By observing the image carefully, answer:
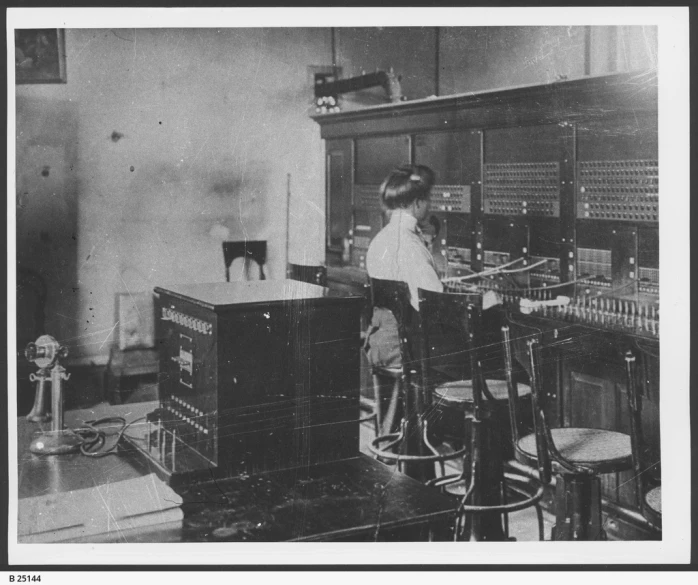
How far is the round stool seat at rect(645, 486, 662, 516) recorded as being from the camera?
231 cm

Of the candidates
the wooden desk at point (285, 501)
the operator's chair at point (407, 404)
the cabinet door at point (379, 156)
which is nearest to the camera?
the wooden desk at point (285, 501)

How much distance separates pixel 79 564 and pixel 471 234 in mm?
3317

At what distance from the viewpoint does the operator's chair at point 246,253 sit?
6234mm

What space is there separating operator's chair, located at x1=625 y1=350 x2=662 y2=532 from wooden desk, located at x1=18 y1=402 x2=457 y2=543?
790 mm

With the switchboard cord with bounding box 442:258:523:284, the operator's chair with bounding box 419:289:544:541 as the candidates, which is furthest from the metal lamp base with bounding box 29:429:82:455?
the switchboard cord with bounding box 442:258:523:284

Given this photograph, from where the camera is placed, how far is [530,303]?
4109 mm

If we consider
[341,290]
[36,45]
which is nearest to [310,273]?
[341,290]

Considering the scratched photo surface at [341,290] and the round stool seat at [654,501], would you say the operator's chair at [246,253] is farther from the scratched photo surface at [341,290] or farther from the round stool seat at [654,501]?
the round stool seat at [654,501]

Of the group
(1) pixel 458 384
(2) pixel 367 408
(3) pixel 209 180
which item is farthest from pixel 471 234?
(3) pixel 209 180

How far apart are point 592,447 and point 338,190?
161 inches

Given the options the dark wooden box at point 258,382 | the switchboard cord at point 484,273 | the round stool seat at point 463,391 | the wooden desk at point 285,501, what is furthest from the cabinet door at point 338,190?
the wooden desk at point 285,501

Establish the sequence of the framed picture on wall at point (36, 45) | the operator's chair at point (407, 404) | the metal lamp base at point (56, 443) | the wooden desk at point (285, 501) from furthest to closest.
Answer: the operator's chair at point (407, 404)
the framed picture on wall at point (36, 45)
the metal lamp base at point (56, 443)
the wooden desk at point (285, 501)

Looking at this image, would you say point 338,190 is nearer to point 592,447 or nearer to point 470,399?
point 470,399

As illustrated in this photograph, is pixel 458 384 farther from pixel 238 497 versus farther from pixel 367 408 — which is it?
pixel 367 408
